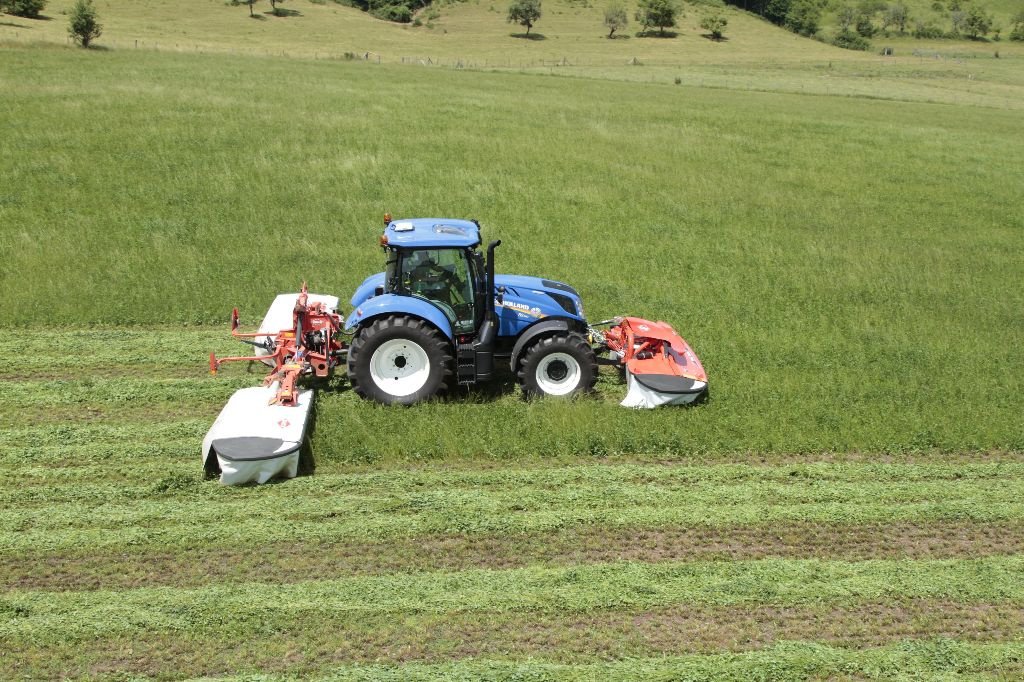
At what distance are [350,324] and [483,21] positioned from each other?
283 feet

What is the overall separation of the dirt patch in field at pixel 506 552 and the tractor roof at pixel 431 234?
3796 millimetres

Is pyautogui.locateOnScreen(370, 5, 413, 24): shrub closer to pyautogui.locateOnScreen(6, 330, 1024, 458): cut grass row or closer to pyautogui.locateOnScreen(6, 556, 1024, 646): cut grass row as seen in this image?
pyautogui.locateOnScreen(6, 330, 1024, 458): cut grass row

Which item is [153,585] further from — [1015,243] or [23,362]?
[1015,243]

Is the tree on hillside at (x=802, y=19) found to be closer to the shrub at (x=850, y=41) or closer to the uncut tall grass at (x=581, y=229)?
the shrub at (x=850, y=41)

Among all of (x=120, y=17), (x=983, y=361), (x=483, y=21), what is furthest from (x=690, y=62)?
(x=983, y=361)

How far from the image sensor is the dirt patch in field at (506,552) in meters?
7.48

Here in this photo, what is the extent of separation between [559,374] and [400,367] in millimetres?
1938

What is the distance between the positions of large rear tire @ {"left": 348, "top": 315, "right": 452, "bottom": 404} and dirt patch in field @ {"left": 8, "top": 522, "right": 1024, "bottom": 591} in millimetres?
2846

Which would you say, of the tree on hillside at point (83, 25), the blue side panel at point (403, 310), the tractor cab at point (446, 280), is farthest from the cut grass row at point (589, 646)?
the tree on hillside at point (83, 25)

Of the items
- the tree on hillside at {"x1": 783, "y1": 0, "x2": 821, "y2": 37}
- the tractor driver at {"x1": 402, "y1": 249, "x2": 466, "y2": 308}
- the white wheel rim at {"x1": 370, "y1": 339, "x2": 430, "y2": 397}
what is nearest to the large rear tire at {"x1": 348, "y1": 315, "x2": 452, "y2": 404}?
the white wheel rim at {"x1": 370, "y1": 339, "x2": 430, "y2": 397}

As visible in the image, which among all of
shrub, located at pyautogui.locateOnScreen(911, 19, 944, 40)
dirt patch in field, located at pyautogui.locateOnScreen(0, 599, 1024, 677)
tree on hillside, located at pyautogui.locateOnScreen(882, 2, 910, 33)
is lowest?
dirt patch in field, located at pyautogui.locateOnScreen(0, 599, 1024, 677)

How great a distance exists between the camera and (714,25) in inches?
3568

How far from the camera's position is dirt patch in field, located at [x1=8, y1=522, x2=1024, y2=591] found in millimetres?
7484

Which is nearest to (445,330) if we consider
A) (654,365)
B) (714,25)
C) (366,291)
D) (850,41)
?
(366,291)
